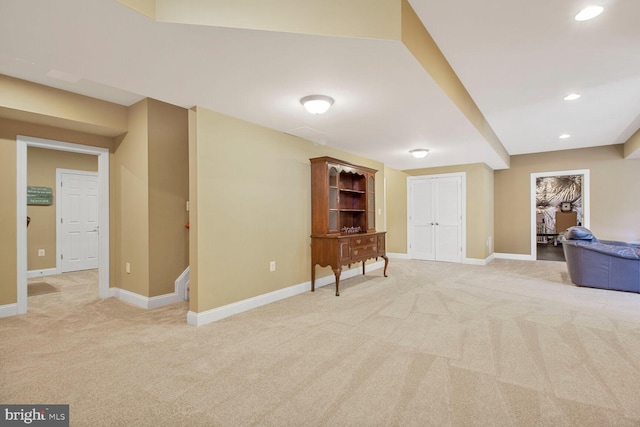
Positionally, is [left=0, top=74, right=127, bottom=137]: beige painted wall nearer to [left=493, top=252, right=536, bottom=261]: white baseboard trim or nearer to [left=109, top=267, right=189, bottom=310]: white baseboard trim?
[left=109, top=267, right=189, bottom=310]: white baseboard trim

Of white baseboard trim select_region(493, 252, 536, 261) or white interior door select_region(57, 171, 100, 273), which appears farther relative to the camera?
white baseboard trim select_region(493, 252, 536, 261)

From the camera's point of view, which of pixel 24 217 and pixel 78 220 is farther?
pixel 78 220

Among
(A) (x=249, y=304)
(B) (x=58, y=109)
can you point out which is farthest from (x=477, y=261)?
(B) (x=58, y=109)

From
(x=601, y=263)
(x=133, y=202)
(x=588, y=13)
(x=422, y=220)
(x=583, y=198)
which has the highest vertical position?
(x=588, y=13)

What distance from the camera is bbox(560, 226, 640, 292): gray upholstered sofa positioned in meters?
4.41

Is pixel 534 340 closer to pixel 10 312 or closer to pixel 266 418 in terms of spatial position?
pixel 266 418

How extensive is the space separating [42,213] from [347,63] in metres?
6.57

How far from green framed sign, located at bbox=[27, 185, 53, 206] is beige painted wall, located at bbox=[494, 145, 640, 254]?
997cm

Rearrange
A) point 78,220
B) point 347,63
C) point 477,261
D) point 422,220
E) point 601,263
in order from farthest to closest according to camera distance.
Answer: point 422,220 → point 477,261 → point 78,220 → point 601,263 → point 347,63

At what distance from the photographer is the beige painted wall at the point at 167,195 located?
389 cm

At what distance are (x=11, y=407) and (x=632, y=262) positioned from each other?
689 cm

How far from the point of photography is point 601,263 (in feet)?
15.1

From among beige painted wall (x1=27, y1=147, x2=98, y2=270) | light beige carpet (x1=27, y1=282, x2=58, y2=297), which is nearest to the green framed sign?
beige painted wall (x1=27, y1=147, x2=98, y2=270)

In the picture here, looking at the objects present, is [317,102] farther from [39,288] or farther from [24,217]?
[39,288]
